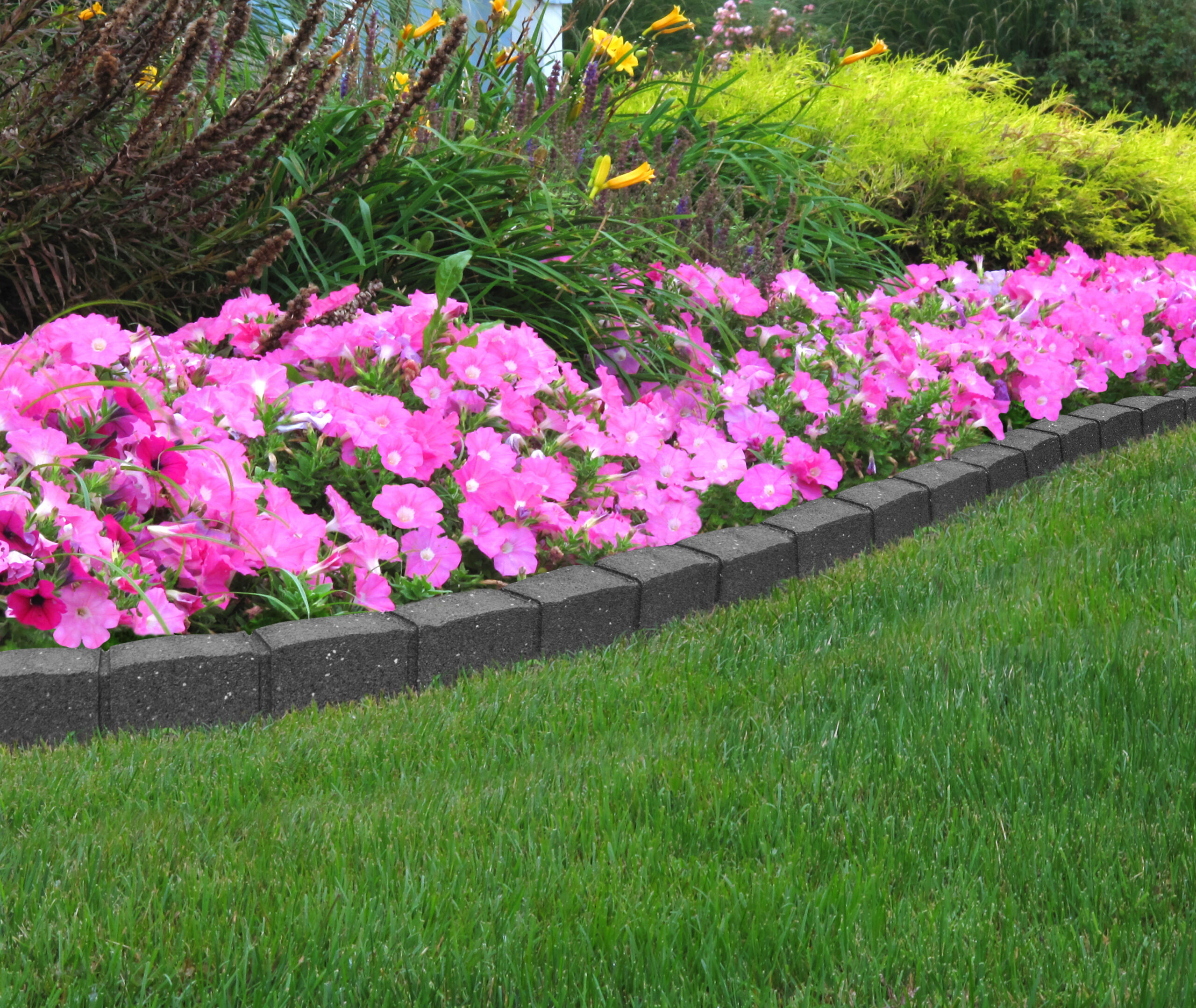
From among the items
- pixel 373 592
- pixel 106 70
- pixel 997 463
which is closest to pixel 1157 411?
pixel 997 463

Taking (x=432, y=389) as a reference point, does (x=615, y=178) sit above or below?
above

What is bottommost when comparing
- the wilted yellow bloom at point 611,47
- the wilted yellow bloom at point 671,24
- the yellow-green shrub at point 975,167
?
the yellow-green shrub at point 975,167

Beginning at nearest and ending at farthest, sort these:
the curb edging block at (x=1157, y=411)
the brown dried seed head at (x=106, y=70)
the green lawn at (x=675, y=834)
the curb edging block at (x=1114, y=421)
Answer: the green lawn at (x=675, y=834), the brown dried seed head at (x=106, y=70), the curb edging block at (x=1114, y=421), the curb edging block at (x=1157, y=411)

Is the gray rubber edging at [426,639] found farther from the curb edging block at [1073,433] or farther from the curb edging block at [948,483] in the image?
the curb edging block at [1073,433]

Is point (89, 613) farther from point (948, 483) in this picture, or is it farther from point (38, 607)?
point (948, 483)

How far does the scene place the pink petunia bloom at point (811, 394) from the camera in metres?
3.71

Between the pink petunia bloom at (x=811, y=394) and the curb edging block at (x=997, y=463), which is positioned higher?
the pink petunia bloom at (x=811, y=394)

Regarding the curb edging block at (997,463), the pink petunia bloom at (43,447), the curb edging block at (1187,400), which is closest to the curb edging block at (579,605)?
the pink petunia bloom at (43,447)

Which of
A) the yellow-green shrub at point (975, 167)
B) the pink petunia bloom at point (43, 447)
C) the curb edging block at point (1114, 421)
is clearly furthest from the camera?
the yellow-green shrub at point (975, 167)

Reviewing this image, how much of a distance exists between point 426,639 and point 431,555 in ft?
1.09

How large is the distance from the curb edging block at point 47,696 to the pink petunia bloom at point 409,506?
72 cm

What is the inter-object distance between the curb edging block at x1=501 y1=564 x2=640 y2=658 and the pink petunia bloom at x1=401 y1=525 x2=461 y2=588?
15 cm

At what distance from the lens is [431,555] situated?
107 inches

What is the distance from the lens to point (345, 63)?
4.26 m
